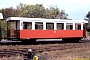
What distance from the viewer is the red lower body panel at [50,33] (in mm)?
25553

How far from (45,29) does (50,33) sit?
2.65 ft

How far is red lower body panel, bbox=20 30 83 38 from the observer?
2555cm

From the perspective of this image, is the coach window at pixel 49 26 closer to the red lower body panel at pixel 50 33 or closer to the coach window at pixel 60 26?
the red lower body panel at pixel 50 33

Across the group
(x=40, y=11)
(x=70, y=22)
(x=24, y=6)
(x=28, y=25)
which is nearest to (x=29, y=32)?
(x=28, y=25)

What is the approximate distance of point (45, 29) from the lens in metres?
26.5

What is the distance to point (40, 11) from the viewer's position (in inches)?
2277

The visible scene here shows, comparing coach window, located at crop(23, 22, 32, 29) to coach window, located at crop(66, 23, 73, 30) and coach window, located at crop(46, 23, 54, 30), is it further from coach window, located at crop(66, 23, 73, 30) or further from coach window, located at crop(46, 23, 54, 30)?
coach window, located at crop(66, 23, 73, 30)

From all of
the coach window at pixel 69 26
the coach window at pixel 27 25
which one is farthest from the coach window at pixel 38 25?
the coach window at pixel 69 26

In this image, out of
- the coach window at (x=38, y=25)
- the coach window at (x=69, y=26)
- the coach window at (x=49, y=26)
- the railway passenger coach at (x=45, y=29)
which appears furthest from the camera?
the coach window at (x=69, y=26)

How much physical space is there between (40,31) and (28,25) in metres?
1.49

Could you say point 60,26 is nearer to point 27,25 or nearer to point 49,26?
point 49,26

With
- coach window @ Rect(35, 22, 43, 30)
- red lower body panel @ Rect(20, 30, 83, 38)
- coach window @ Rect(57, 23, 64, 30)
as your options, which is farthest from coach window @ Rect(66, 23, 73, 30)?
coach window @ Rect(35, 22, 43, 30)

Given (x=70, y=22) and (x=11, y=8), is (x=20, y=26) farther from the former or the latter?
(x=11, y=8)

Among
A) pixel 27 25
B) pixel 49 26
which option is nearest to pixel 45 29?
pixel 49 26
